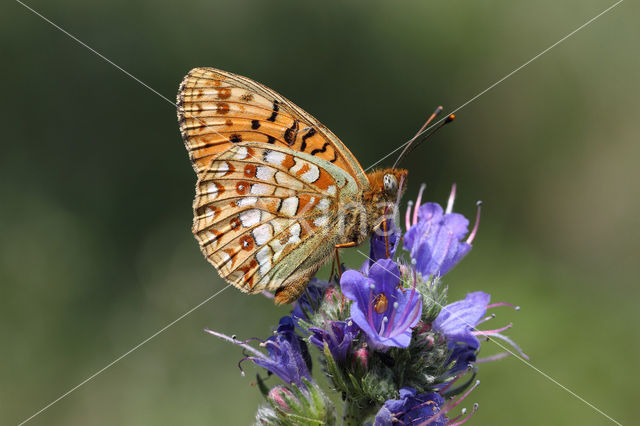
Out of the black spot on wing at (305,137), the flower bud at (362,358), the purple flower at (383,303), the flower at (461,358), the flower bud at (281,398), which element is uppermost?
the black spot on wing at (305,137)

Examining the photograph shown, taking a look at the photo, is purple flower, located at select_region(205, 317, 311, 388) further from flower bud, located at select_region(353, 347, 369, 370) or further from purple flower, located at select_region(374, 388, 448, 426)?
purple flower, located at select_region(374, 388, 448, 426)

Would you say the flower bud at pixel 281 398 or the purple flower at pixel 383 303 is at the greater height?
the purple flower at pixel 383 303

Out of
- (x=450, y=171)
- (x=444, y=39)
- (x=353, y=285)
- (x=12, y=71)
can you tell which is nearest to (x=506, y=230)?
(x=450, y=171)

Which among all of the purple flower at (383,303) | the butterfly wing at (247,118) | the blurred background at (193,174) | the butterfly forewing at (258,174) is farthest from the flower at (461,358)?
the blurred background at (193,174)

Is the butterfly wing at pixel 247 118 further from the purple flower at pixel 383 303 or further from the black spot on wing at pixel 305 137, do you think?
the purple flower at pixel 383 303

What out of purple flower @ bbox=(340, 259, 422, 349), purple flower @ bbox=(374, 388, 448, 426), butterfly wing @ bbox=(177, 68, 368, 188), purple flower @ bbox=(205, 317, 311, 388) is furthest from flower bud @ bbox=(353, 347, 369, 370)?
butterfly wing @ bbox=(177, 68, 368, 188)

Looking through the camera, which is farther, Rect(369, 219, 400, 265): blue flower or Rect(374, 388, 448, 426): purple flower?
Rect(369, 219, 400, 265): blue flower

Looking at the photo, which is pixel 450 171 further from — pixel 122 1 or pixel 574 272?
pixel 122 1

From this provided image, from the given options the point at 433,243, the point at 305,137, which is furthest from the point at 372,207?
the point at 305,137
